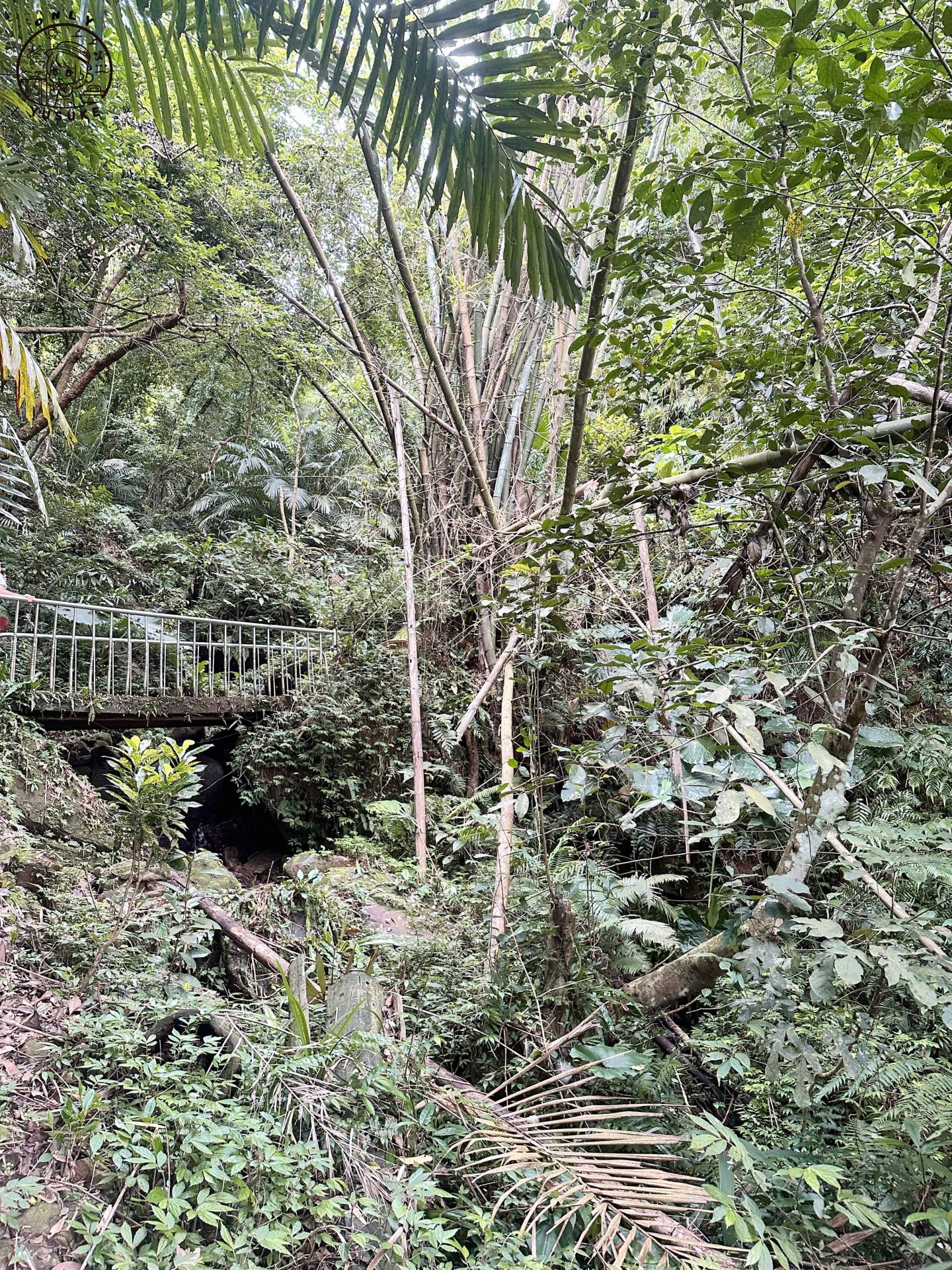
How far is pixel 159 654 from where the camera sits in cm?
607

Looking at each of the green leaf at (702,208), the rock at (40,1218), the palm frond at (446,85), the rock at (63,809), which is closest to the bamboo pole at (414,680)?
the rock at (63,809)

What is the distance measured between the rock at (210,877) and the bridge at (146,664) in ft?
4.45

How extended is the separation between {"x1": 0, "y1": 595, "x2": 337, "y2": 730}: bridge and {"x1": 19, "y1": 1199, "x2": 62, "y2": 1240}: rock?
3.17m

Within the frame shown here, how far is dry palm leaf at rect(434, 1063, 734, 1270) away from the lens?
4.55 ft

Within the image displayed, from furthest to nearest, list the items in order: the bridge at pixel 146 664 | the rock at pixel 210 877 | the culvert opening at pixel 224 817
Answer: the culvert opening at pixel 224 817
the bridge at pixel 146 664
the rock at pixel 210 877

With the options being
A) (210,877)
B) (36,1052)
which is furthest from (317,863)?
(36,1052)

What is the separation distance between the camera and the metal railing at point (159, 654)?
5047 millimetres

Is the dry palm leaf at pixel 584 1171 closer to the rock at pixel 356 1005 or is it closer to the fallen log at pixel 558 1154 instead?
the fallen log at pixel 558 1154

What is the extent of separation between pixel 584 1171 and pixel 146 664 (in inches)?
182

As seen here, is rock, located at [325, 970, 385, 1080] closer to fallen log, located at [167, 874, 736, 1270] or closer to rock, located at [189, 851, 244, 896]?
fallen log, located at [167, 874, 736, 1270]

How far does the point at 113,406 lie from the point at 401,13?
1063 centimetres

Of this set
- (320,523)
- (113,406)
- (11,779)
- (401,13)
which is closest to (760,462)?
(401,13)

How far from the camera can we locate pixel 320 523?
10.3 m

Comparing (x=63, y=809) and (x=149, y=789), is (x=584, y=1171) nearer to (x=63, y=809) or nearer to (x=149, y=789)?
(x=149, y=789)
